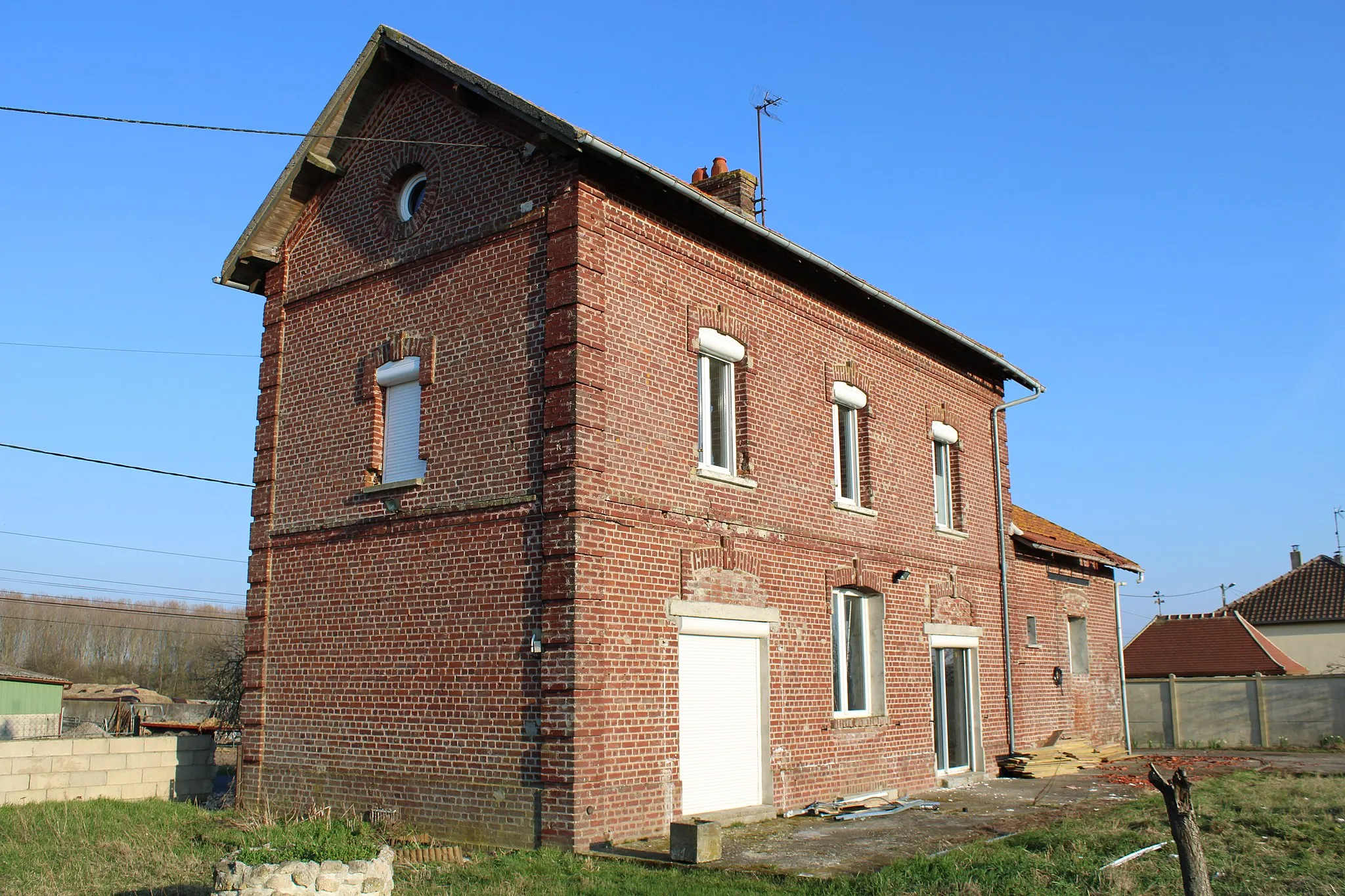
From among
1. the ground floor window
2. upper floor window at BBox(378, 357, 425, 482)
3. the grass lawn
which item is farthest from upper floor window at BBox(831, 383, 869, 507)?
upper floor window at BBox(378, 357, 425, 482)

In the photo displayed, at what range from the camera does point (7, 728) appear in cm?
3334

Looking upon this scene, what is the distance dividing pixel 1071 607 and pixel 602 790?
1384cm

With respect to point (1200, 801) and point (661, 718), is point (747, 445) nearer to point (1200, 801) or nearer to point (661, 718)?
point (661, 718)

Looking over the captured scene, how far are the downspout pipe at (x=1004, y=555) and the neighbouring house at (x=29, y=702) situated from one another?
1133 inches

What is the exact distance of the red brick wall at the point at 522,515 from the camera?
35.8ft

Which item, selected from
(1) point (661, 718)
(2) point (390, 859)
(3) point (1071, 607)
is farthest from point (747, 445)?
(3) point (1071, 607)

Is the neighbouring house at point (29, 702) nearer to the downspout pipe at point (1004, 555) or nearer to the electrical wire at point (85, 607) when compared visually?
the downspout pipe at point (1004, 555)

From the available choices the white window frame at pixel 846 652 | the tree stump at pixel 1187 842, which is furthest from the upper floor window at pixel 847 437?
the tree stump at pixel 1187 842

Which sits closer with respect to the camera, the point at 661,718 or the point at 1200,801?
the point at 661,718

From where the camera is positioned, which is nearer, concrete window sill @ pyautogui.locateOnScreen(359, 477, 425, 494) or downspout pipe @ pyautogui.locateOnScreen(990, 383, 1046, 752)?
concrete window sill @ pyautogui.locateOnScreen(359, 477, 425, 494)

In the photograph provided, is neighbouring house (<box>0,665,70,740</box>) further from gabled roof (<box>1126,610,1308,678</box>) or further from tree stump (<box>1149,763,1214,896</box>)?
tree stump (<box>1149,763,1214,896</box>)

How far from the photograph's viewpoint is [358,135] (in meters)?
13.8

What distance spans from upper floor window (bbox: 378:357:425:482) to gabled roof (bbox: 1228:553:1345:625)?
3874cm

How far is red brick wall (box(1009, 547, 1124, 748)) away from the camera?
19250mm
